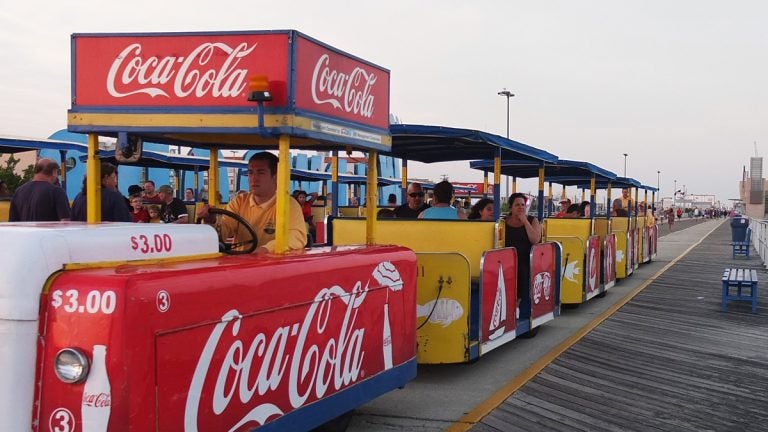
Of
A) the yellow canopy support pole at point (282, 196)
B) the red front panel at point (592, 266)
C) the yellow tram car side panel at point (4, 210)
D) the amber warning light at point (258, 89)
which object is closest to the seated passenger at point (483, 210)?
the red front panel at point (592, 266)

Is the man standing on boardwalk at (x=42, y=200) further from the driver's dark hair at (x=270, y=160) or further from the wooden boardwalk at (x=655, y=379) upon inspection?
the wooden boardwalk at (x=655, y=379)

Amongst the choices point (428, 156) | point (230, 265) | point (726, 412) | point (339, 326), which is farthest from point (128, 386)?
point (428, 156)

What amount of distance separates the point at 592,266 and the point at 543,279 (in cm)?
320

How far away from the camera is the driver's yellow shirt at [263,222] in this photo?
4.74 meters

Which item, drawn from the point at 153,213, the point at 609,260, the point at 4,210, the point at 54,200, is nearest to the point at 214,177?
the point at 54,200

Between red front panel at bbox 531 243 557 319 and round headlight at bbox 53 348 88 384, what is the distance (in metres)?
6.14

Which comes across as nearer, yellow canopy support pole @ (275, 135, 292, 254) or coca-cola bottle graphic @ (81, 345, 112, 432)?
coca-cola bottle graphic @ (81, 345, 112, 432)

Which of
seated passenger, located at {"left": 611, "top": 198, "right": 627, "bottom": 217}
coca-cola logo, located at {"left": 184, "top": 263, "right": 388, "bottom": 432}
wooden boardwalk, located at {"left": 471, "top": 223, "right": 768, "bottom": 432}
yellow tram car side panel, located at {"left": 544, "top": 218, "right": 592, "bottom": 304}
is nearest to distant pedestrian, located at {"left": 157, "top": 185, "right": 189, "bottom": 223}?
yellow tram car side panel, located at {"left": 544, "top": 218, "right": 592, "bottom": 304}

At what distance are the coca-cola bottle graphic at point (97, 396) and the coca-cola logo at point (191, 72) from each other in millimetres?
1955

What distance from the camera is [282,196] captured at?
14.7 feet

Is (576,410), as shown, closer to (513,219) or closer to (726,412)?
(726,412)

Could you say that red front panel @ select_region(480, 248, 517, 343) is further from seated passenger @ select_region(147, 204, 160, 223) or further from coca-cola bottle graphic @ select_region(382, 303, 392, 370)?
seated passenger @ select_region(147, 204, 160, 223)

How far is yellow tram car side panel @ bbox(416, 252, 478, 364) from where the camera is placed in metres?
6.48

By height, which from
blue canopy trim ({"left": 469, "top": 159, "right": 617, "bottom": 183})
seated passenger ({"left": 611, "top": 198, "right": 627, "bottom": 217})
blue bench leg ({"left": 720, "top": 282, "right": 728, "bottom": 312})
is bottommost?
blue bench leg ({"left": 720, "top": 282, "right": 728, "bottom": 312})
